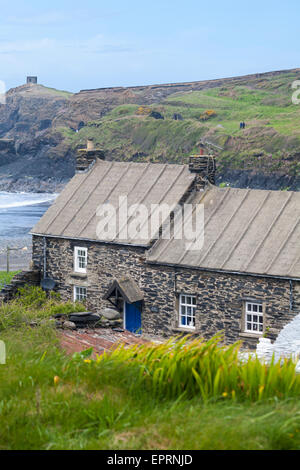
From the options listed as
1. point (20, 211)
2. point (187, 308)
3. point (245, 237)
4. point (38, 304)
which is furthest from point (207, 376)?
point (20, 211)

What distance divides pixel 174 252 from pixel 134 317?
308 centimetres

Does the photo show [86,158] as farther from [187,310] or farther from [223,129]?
[223,129]

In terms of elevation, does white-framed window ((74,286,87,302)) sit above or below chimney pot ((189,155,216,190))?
below

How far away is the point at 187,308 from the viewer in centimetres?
2342

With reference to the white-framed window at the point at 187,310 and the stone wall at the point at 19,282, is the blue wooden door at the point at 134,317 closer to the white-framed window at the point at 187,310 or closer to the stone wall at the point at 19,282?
the white-framed window at the point at 187,310

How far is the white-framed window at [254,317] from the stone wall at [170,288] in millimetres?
207

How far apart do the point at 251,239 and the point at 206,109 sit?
417 ft

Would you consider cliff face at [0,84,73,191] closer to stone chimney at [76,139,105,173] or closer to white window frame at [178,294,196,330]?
stone chimney at [76,139,105,173]

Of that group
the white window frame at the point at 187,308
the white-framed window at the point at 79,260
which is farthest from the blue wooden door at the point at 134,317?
the white-framed window at the point at 79,260

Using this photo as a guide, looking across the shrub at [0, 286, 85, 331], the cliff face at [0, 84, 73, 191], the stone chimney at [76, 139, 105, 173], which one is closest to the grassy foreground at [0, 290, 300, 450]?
the shrub at [0, 286, 85, 331]

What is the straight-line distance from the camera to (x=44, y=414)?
27.1ft

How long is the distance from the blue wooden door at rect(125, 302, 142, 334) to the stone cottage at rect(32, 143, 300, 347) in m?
0.04

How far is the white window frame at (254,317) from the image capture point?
21531 millimetres

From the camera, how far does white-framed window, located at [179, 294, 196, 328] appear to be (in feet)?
76.2
